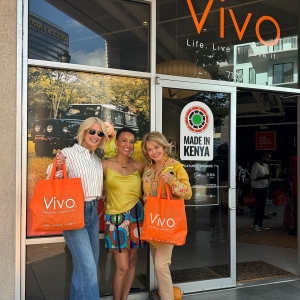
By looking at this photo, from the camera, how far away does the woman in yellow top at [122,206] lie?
310cm

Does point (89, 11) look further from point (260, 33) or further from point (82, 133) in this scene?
point (260, 33)

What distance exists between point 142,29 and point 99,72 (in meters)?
0.71

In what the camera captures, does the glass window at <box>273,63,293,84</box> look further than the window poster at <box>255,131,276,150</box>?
No

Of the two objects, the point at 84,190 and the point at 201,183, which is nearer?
the point at 84,190

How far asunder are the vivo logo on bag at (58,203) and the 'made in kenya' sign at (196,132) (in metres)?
1.66

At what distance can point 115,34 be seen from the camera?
3818 millimetres

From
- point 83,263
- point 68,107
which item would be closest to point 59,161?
point 83,263

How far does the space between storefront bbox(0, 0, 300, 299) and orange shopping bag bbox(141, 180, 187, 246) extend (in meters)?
0.83

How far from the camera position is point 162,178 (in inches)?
118

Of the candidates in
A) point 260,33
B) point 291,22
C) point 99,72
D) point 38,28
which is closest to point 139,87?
point 99,72

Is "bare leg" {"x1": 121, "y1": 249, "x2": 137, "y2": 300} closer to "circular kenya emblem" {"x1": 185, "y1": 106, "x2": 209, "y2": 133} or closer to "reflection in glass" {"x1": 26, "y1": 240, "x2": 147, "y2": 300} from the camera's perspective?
"reflection in glass" {"x1": 26, "y1": 240, "x2": 147, "y2": 300}

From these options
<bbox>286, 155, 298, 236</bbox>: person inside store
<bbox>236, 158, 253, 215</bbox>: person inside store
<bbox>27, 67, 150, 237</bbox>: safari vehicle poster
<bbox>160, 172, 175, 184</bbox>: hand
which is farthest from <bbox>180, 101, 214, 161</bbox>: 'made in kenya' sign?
<bbox>236, 158, 253, 215</bbox>: person inside store

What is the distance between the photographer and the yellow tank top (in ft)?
10.1

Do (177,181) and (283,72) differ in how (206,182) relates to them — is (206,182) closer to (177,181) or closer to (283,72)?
(177,181)
